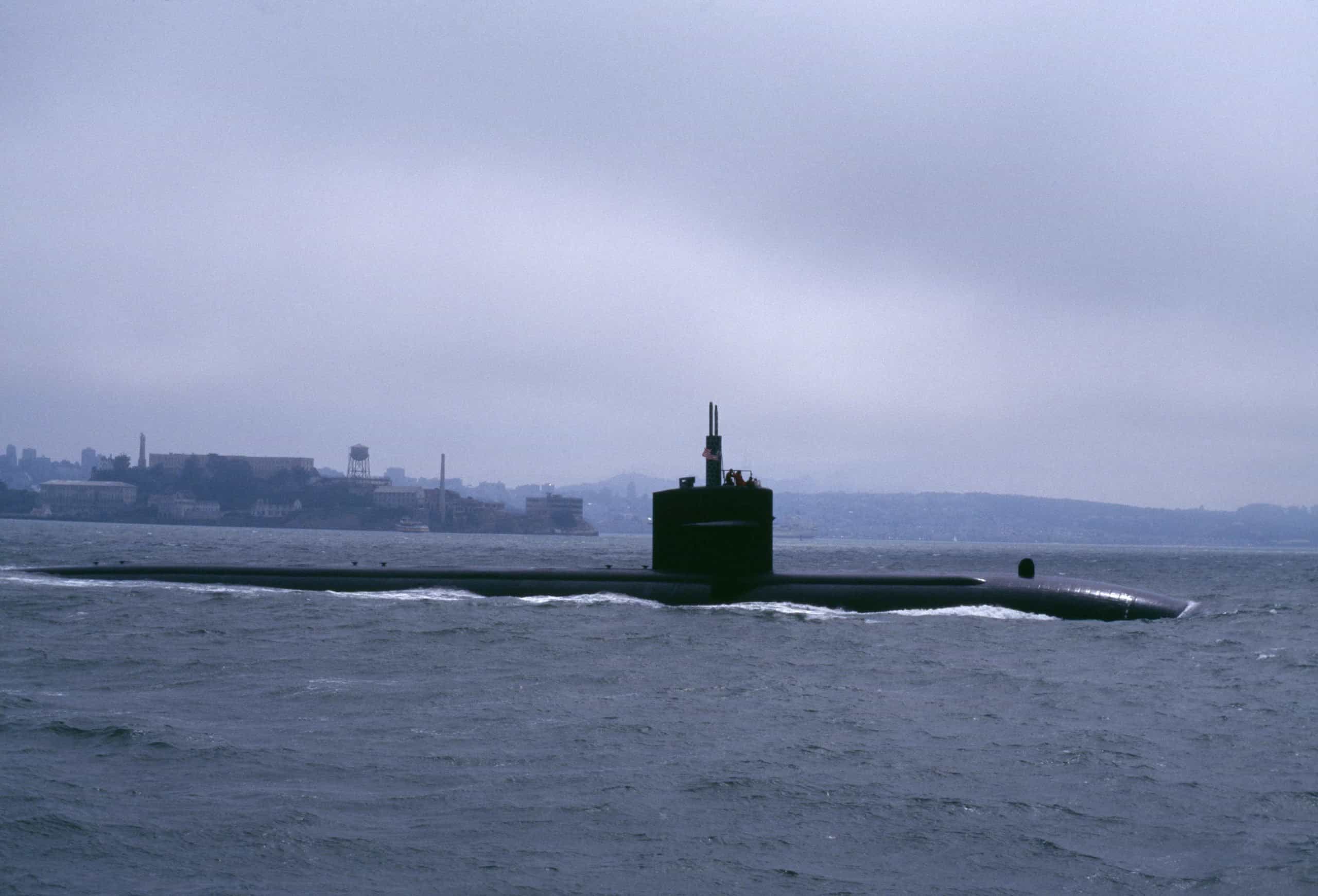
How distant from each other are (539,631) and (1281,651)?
14.9 meters

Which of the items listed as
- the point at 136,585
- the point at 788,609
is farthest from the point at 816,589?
the point at 136,585

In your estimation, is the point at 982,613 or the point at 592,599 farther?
the point at 592,599

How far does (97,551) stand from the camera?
73938mm

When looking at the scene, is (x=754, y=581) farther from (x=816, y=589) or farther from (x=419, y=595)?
(x=419, y=595)

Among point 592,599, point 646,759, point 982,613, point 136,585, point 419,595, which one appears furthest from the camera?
point 136,585

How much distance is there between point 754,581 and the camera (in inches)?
1059

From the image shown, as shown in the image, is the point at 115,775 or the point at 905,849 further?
the point at 115,775

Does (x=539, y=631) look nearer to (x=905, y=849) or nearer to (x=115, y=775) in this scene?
(x=115, y=775)

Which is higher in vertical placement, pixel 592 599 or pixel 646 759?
pixel 592 599

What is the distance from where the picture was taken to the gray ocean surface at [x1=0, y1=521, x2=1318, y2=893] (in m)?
8.86

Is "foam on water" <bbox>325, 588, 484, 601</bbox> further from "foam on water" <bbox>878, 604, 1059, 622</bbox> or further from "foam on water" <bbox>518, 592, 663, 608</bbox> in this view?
"foam on water" <bbox>878, 604, 1059, 622</bbox>

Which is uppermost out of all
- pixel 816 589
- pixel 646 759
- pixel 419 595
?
pixel 816 589

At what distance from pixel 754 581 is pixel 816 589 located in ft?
4.63

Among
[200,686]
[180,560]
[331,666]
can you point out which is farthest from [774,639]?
[180,560]
